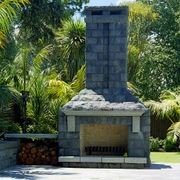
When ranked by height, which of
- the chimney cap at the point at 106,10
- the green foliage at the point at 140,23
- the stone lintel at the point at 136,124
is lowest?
the stone lintel at the point at 136,124

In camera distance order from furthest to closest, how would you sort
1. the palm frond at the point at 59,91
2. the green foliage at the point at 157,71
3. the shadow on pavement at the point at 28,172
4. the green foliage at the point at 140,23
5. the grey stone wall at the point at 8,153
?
the green foliage at the point at 140,23 → the green foliage at the point at 157,71 → the palm frond at the point at 59,91 → the grey stone wall at the point at 8,153 → the shadow on pavement at the point at 28,172

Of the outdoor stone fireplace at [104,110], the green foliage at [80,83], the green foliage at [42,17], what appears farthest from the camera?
the green foliage at [80,83]

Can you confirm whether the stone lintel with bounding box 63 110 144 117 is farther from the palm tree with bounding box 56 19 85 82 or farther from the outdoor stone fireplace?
the palm tree with bounding box 56 19 85 82

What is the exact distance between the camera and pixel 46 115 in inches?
618

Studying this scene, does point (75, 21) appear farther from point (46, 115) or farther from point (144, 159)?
point (144, 159)

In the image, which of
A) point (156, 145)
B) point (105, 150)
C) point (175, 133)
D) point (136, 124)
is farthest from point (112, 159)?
point (156, 145)

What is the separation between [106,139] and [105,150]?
427mm

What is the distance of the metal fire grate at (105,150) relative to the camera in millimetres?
14734

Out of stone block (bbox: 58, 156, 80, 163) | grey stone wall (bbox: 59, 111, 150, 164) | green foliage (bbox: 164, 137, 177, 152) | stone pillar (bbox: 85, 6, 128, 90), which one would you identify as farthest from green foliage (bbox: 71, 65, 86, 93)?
stone block (bbox: 58, 156, 80, 163)

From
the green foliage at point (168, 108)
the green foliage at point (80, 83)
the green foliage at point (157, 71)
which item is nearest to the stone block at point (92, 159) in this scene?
the green foliage at point (80, 83)

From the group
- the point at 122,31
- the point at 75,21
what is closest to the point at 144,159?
the point at 122,31

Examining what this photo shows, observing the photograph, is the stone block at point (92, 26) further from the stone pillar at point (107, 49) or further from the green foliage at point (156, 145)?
the green foliage at point (156, 145)

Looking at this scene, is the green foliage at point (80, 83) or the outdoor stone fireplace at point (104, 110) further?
the green foliage at point (80, 83)

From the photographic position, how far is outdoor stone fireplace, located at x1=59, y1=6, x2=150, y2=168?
1326 centimetres
